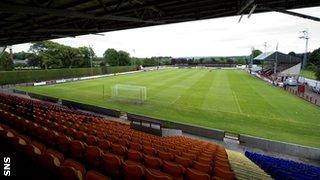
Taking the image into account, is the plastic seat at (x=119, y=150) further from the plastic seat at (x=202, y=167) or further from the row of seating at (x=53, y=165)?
the row of seating at (x=53, y=165)

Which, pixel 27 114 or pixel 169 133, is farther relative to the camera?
pixel 169 133

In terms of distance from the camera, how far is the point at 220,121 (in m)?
24.0

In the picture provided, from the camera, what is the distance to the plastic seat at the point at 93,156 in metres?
6.01

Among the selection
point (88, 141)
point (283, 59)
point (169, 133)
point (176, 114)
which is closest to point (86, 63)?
point (283, 59)

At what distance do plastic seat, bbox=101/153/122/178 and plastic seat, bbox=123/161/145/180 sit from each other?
0.24 metres

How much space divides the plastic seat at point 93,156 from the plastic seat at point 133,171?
0.84m

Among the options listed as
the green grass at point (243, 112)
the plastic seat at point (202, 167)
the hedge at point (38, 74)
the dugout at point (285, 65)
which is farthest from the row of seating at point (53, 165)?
the dugout at point (285, 65)

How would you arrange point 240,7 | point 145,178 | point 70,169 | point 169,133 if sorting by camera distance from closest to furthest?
point 70,169
point 145,178
point 240,7
point 169,133

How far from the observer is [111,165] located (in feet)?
18.5

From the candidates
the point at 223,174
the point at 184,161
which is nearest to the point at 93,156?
the point at 184,161

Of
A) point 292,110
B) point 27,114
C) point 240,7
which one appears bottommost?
point 292,110

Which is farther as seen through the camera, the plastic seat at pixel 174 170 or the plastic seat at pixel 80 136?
the plastic seat at pixel 80 136

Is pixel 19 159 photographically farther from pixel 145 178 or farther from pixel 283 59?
pixel 283 59

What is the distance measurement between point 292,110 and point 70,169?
28.7 m
